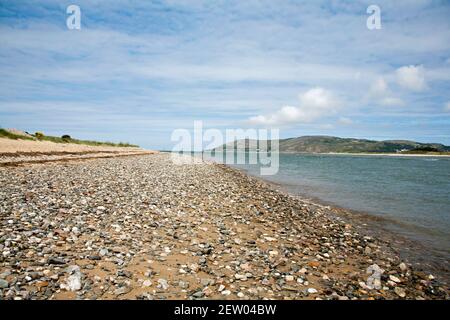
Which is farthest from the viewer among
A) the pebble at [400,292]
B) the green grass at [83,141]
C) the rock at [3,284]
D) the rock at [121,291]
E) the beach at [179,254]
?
the green grass at [83,141]

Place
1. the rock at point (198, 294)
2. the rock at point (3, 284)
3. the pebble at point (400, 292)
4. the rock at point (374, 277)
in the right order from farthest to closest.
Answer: the rock at point (374, 277), the pebble at point (400, 292), the rock at point (198, 294), the rock at point (3, 284)

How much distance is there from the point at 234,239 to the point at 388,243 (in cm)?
690

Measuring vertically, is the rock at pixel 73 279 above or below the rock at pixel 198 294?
above

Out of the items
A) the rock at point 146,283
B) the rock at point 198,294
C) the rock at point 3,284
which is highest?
the rock at point 3,284

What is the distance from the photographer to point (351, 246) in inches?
416

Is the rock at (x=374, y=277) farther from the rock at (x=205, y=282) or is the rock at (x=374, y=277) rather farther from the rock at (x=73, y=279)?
the rock at (x=73, y=279)

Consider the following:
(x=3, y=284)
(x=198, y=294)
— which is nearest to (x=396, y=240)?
(x=198, y=294)

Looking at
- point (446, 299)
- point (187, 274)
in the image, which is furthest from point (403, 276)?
point (187, 274)

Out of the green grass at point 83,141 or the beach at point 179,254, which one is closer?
the beach at point 179,254

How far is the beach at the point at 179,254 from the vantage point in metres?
6.23

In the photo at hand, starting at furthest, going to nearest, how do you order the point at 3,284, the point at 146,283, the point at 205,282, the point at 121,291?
the point at 205,282
the point at 146,283
the point at 121,291
the point at 3,284

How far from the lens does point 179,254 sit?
8172 millimetres

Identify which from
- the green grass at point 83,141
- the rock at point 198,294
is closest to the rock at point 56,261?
the rock at point 198,294

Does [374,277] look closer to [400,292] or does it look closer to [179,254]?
[400,292]
